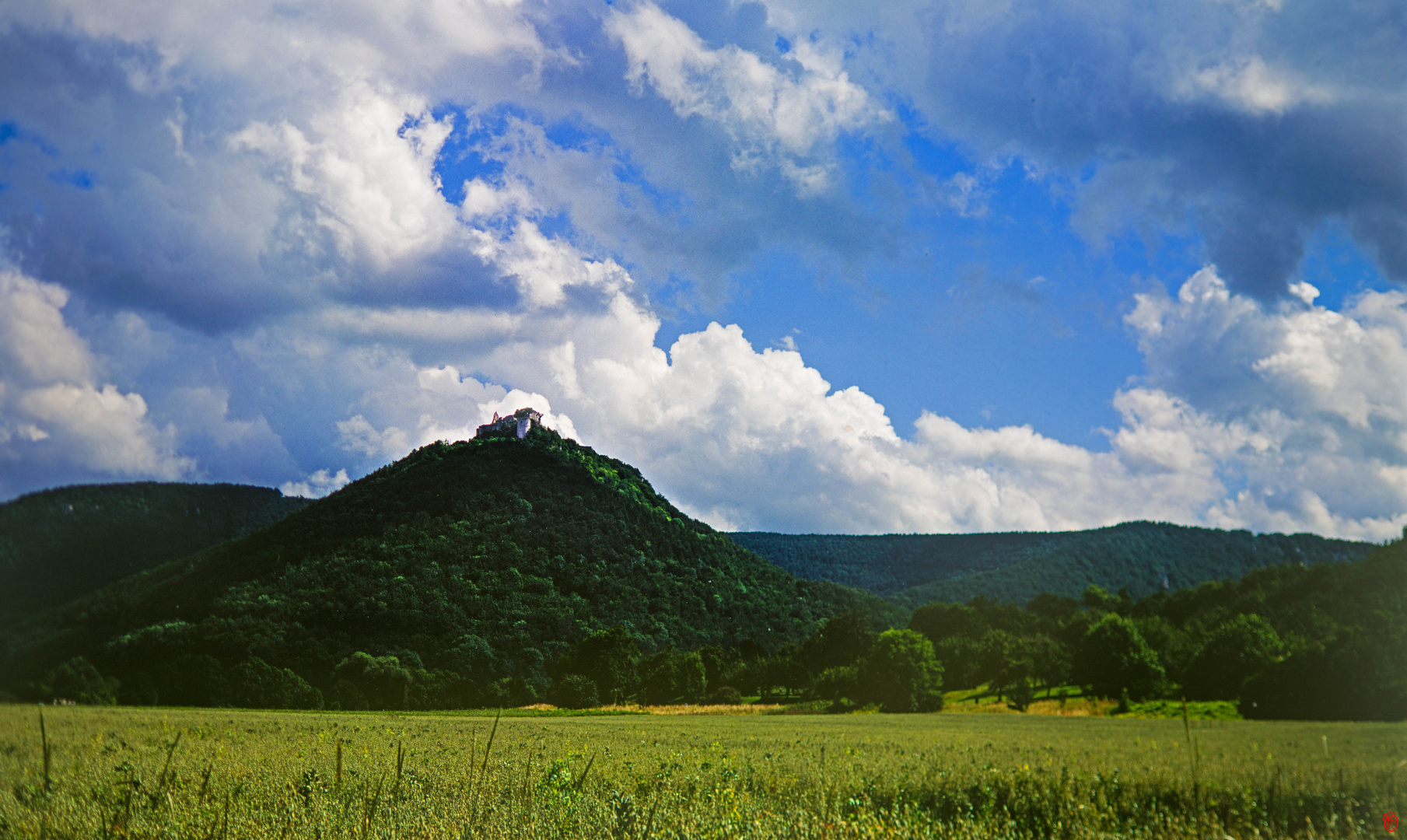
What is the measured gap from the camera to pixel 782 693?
99.8 meters

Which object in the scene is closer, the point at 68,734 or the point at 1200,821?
the point at 68,734

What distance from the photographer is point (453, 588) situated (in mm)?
48375

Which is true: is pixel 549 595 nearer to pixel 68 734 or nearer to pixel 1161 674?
pixel 68 734

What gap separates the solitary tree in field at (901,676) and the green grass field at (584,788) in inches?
2998

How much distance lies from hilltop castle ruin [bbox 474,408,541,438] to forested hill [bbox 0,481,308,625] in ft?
237

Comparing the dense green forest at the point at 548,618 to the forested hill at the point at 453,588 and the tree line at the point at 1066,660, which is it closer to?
the forested hill at the point at 453,588

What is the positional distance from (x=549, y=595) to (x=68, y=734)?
2523 inches

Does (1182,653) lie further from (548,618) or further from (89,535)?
(89,535)

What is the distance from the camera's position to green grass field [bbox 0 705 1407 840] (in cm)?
679

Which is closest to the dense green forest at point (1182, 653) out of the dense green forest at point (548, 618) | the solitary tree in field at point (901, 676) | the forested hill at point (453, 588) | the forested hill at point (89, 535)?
the solitary tree in field at point (901, 676)

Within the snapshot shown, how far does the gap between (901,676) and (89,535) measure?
321ft

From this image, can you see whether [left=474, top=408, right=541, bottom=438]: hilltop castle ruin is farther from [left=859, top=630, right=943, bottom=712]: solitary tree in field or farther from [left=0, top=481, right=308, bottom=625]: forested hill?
[left=0, top=481, right=308, bottom=625]: forested hill

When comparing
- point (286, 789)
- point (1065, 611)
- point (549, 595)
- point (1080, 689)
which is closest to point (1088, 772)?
point (286, 789)

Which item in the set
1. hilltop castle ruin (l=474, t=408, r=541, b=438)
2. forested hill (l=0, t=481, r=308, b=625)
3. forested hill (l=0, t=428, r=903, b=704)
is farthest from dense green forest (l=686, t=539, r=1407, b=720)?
forested hill (l=0, t=481, r=308, b=625)
